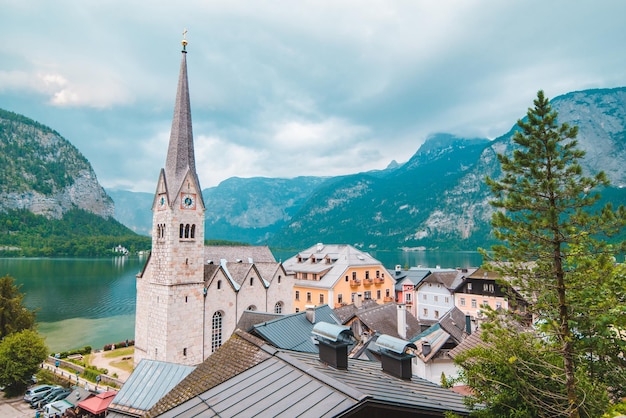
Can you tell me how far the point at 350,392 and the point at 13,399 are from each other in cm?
3408

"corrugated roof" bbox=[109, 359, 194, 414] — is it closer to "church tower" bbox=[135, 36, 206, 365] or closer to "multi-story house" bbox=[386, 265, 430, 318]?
"church tower" bbox=[135, 36, 206, 365]

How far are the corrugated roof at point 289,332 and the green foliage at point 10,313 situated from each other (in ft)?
96.2

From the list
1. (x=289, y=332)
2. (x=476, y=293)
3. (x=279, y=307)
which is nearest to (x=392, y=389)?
(x=289, y=332)

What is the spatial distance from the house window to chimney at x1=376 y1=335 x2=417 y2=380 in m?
29.1

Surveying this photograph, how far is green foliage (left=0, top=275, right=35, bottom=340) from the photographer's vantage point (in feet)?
111

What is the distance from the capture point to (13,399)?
2873cm

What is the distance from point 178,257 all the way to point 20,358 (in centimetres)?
1324

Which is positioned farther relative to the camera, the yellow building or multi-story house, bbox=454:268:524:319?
the yellow building

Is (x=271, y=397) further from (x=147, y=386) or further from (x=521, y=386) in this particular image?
(x=147, y=386)

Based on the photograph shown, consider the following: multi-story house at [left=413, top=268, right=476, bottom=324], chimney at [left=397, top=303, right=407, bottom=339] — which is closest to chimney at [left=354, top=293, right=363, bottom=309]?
multi-story house at [left=413, top=268, right=476, bottom=324]

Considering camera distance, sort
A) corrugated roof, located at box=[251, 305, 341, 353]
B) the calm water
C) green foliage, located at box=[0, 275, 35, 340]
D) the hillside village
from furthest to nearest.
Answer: the calm water < green foliage, located at box=[0, 275, 35, 340] < corrugated roof, located at box=[251, 305, 341, 353] < the hillside village

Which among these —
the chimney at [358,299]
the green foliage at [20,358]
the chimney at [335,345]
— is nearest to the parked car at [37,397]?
the green foliage at [20,358]

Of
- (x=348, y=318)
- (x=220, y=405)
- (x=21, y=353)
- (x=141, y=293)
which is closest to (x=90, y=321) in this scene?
(x=141, y=293)

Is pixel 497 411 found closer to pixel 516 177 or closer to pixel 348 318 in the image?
pixel 516 177
